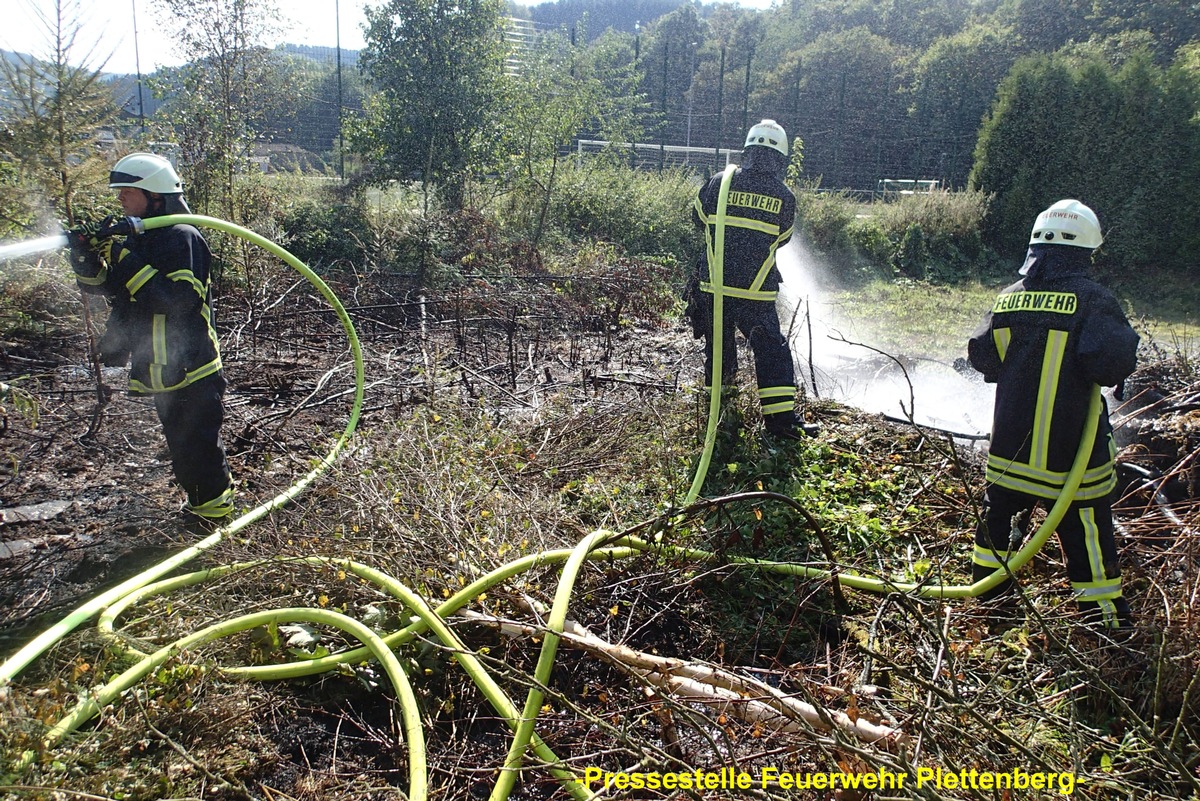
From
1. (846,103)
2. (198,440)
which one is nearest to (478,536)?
(198,440)

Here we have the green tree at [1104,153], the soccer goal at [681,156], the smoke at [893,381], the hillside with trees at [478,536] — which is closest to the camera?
the hillside with trees at [478,536]

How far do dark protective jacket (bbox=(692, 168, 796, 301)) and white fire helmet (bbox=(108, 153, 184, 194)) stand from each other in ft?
10.5

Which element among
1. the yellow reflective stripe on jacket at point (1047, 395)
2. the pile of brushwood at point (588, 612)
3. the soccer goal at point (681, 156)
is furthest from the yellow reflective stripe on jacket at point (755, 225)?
the soccer goal at point (681, 156)

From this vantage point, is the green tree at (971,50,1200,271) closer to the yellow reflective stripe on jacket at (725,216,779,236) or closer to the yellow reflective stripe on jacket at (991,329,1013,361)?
the yellow reflective stripe on jacket at (725,216,779,236)

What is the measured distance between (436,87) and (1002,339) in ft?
36.6

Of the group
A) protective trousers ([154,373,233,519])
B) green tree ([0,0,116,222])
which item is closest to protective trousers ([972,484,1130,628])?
protective trousers ([154,373,233,519])

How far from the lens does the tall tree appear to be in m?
9.09

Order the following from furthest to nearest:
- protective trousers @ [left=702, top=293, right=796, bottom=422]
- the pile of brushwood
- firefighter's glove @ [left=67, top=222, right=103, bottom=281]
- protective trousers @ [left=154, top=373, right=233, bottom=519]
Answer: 1. protective trousers @ [left=702, top=293, right=796, bottom=422]
2. protective trousers @ [left=154, top=373, right=233, bottom=519]
3. firefighter's glove @ [left=67, top=222, right=103, bottom=281]
4. the pile of brushwood

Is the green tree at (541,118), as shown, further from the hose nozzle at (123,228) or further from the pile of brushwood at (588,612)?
the hose nozzle at (123,228)

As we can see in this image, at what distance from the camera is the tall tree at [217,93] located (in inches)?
358

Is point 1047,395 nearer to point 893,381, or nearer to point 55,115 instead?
point 893,381

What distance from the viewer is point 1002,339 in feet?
11.1

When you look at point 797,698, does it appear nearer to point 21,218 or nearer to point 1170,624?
point 1170,624

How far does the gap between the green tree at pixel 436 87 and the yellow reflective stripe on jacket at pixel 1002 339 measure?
399 inches
